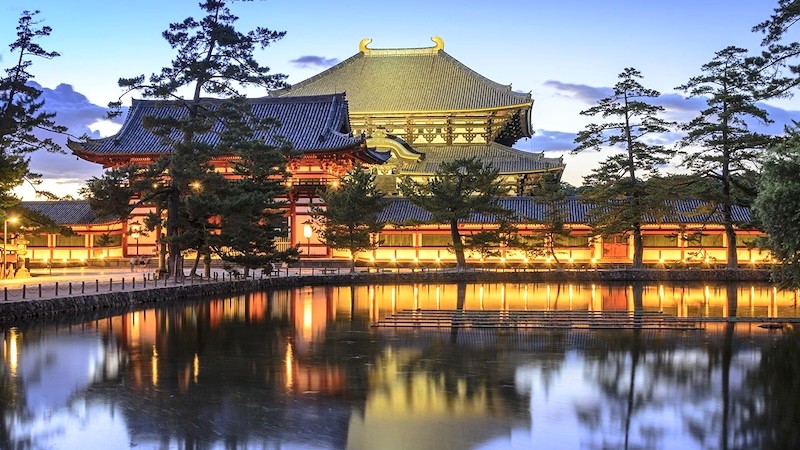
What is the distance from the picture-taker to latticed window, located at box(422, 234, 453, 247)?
57188 mm

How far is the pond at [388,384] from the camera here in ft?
43.5

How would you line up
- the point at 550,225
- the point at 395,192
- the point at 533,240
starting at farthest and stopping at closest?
the point at 395,192
the point at 533,240
the point at 550,225

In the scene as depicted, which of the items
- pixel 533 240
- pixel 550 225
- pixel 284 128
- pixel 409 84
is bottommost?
pixel 533 240

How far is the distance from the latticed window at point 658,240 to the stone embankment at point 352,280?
20.1ft

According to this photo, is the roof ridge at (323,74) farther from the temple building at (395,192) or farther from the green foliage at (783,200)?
the green foliage at (783,200)

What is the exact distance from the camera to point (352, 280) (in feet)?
154

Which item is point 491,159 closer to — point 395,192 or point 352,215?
point 395,192

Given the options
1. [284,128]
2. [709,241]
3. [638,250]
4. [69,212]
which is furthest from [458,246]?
[69,212]

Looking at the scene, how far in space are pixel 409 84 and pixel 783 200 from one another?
Answer: 175 ft

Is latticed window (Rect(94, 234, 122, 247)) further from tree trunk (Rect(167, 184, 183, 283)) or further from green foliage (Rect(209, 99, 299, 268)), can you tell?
tree trunk (Rect(167, 184, 183, 283))

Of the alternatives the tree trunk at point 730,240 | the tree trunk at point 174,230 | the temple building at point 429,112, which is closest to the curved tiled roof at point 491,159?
the temple building at point 429,112

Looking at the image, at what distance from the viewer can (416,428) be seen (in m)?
13.6

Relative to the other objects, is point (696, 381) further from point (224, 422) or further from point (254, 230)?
point (254, 230)

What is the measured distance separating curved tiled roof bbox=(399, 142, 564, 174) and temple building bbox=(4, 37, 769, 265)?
8cm
